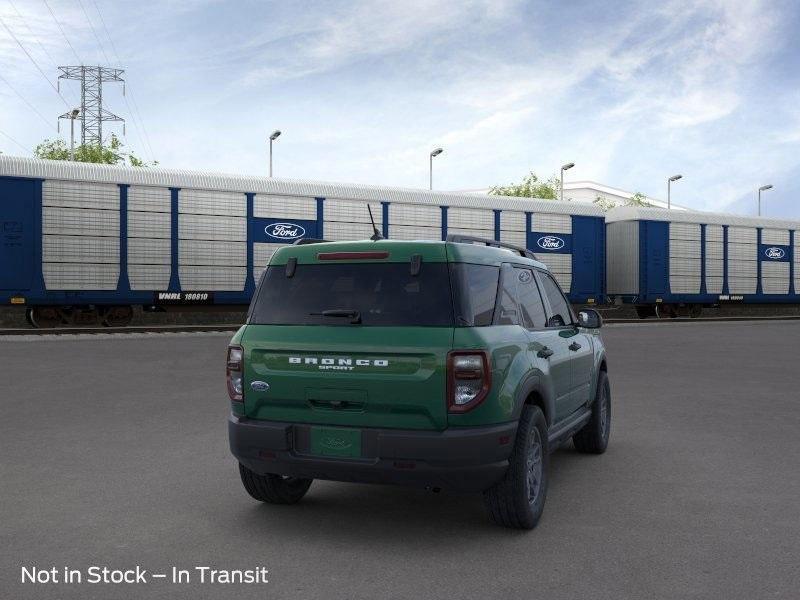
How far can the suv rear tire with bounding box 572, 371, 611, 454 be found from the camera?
22.6 feet

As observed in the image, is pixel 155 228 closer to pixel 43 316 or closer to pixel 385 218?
pixel 43 316

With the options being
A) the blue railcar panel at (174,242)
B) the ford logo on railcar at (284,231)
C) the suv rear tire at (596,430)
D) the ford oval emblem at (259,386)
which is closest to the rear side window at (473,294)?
the ford oval emblem at (259,386)

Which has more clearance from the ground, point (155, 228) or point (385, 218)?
point (385, 218)

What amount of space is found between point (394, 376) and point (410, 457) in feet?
1.52

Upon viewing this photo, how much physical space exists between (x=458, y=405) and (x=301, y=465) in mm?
1010

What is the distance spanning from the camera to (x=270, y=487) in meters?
5.19

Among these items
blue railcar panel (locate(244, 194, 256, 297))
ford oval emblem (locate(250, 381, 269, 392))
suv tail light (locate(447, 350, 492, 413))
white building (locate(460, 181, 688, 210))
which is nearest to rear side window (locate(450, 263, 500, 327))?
suv tail light (locate(447, 350, 492, 413))

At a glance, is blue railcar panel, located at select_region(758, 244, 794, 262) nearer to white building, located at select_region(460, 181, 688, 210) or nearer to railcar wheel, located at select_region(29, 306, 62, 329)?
railcar wheel, located at select_region(29, 306, 62, 329)

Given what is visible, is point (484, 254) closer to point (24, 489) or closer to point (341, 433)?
point (341, 433)

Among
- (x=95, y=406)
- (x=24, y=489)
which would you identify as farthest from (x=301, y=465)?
(x=95, y=406)

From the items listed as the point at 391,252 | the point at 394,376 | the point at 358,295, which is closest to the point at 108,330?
the point at 358,295

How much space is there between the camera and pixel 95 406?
31.1 ft

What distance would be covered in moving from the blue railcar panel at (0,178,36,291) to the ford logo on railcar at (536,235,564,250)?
1671 cm

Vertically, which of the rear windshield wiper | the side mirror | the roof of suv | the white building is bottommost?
the side mirror
